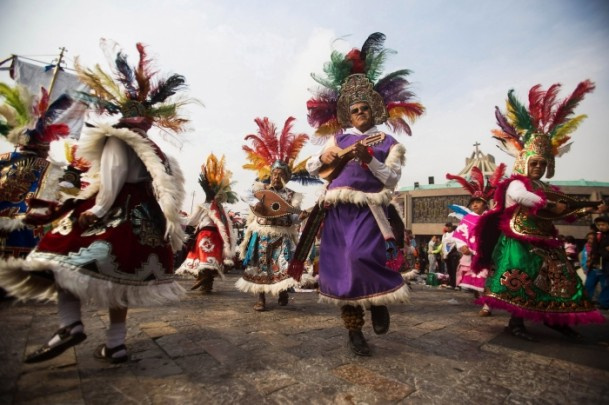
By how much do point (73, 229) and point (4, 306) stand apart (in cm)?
305

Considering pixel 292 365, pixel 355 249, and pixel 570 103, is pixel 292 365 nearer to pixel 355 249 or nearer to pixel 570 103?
pixel 355 249

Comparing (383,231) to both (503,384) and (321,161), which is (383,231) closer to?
(321,161)

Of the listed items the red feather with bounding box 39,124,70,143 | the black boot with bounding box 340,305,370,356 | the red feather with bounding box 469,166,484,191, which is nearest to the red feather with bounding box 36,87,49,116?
the red feather with bounding box 39,124,70,143

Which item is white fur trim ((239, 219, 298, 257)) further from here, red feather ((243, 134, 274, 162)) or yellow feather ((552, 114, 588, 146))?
yellow feather ((552, 114, 588, 146))

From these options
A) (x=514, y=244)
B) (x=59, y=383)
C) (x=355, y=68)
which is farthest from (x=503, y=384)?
(x=355, y=68)

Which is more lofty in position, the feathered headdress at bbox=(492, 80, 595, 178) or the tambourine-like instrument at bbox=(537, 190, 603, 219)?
the feathered headdress at bbox=(492, 80, 595, 178)

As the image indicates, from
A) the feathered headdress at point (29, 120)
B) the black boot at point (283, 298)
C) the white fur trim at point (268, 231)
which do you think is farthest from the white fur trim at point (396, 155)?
the feathered headdress at point (29, 120)

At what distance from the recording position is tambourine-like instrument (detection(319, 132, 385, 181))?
2.62 meters

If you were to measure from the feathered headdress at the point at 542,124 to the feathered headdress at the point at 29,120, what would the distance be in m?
6.44

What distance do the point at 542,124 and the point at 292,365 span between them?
13.6 feet

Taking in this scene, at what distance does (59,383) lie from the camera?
1773mm

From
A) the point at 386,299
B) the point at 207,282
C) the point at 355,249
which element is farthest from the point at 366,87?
the point at 207,282

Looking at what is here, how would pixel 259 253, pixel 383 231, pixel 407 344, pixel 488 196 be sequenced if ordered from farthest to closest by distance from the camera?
pixel 488 196, pixel 259 253, pixel 407 344, pixel 383 231

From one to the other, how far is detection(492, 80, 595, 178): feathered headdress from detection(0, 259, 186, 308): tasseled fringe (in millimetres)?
4369
